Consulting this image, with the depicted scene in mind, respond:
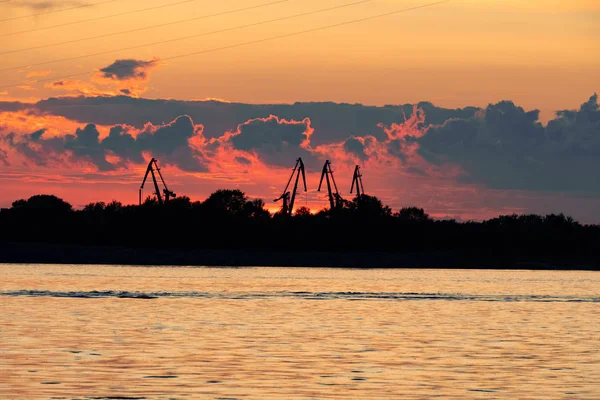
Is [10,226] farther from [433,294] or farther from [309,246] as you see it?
[433,294]

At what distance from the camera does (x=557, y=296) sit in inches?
3519

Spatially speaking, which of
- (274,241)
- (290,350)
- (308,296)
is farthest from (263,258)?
(290,350)

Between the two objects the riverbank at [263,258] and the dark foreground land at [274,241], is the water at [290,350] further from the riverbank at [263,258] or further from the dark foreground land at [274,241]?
the dark foreground land at [274,241]

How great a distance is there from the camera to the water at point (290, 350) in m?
27.8

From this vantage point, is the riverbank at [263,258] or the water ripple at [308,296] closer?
the water ripple at [308,296]

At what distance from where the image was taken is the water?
27828 millimetres

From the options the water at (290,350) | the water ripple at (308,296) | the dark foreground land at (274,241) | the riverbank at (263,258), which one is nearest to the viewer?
the water at (290,350)

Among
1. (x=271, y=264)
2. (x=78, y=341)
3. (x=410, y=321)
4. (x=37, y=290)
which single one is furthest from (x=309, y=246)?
(x=78, y=341)

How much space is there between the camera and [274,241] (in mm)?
185875

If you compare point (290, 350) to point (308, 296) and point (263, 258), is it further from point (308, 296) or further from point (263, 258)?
point (263, 258)

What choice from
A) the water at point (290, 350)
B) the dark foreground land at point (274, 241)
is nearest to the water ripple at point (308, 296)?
the water at point (290, 350)

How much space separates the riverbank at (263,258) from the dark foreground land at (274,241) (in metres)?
0.16

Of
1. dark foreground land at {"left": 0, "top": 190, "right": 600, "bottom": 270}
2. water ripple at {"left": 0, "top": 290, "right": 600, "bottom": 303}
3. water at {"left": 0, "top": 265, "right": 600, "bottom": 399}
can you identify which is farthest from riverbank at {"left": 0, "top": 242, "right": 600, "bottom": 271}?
water at {"left": 0, "top": 265, "right": 600, "bottom": 399}

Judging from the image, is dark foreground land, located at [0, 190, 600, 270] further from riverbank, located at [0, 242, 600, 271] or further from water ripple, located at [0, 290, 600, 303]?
water ripple, located at [0, 290, 600, 303]
